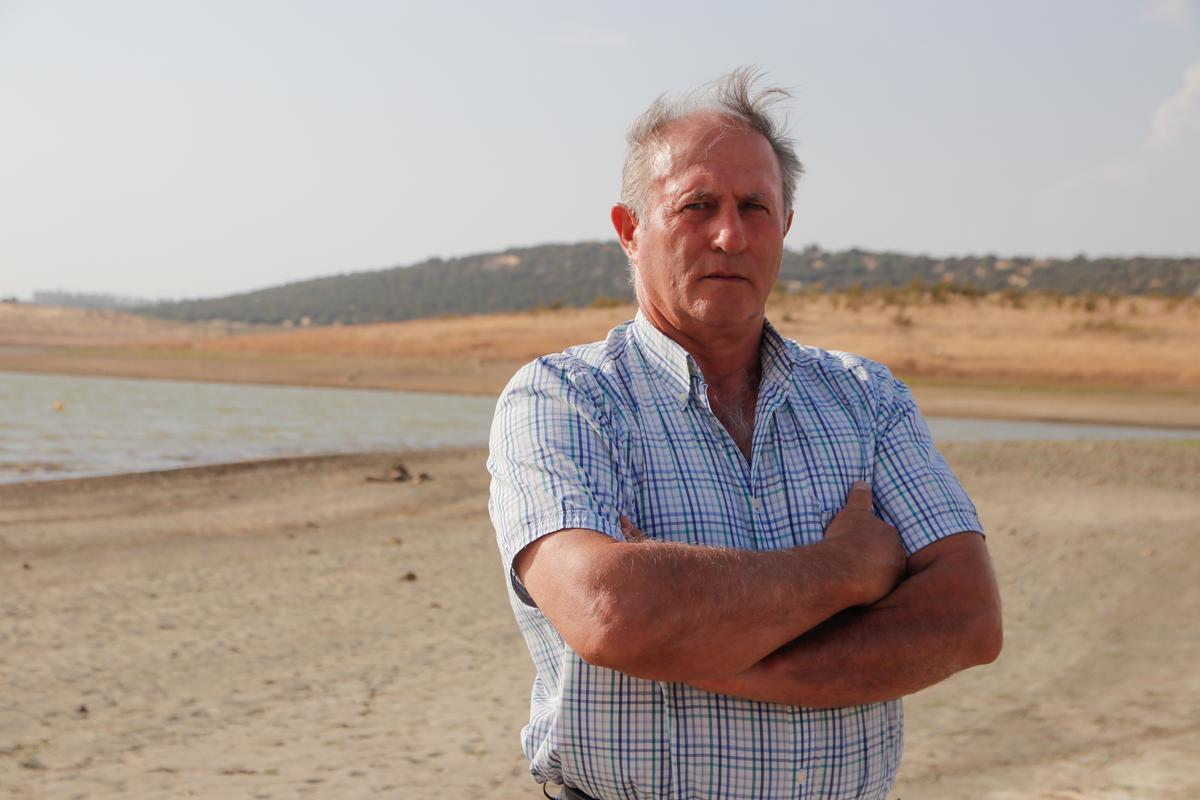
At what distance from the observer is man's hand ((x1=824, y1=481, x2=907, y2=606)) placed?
190cm

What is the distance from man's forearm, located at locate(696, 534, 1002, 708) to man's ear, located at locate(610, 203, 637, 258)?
0.75 m

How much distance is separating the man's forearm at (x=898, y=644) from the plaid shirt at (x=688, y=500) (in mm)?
52

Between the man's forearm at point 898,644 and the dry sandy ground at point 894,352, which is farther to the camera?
the dry sandy ground at point 894,352

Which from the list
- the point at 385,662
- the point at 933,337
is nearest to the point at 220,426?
the point at 385,662

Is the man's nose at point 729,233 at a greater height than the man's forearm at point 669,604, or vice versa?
the man's nose at point 729,233

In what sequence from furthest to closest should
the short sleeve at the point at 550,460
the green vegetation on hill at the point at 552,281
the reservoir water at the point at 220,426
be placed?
the green vegetation on hill at the point at 552,281 → the reservoir water at the point at 220,426 → the short sleeve at the point at 550,460

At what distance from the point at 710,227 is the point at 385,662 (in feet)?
13.6

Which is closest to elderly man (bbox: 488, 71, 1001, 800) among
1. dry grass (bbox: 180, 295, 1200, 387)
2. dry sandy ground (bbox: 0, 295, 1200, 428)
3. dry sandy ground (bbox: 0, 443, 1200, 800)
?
dry sandy ground (bbox: 0, 443, 1200, 800)

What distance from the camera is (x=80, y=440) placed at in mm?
16594

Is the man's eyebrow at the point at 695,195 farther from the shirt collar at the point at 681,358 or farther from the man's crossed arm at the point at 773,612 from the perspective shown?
the man's crossed arm at the point at 773,612

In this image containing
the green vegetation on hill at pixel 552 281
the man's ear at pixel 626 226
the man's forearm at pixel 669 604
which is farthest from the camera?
the green vegetation on hill at pixel 552 281

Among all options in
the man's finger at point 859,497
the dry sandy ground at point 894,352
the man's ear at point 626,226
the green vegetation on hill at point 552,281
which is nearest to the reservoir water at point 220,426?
the dry sandy ground at point 894,352

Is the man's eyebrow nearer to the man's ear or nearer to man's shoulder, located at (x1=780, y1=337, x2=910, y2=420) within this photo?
the man's ear

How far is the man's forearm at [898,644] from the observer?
181 cm
